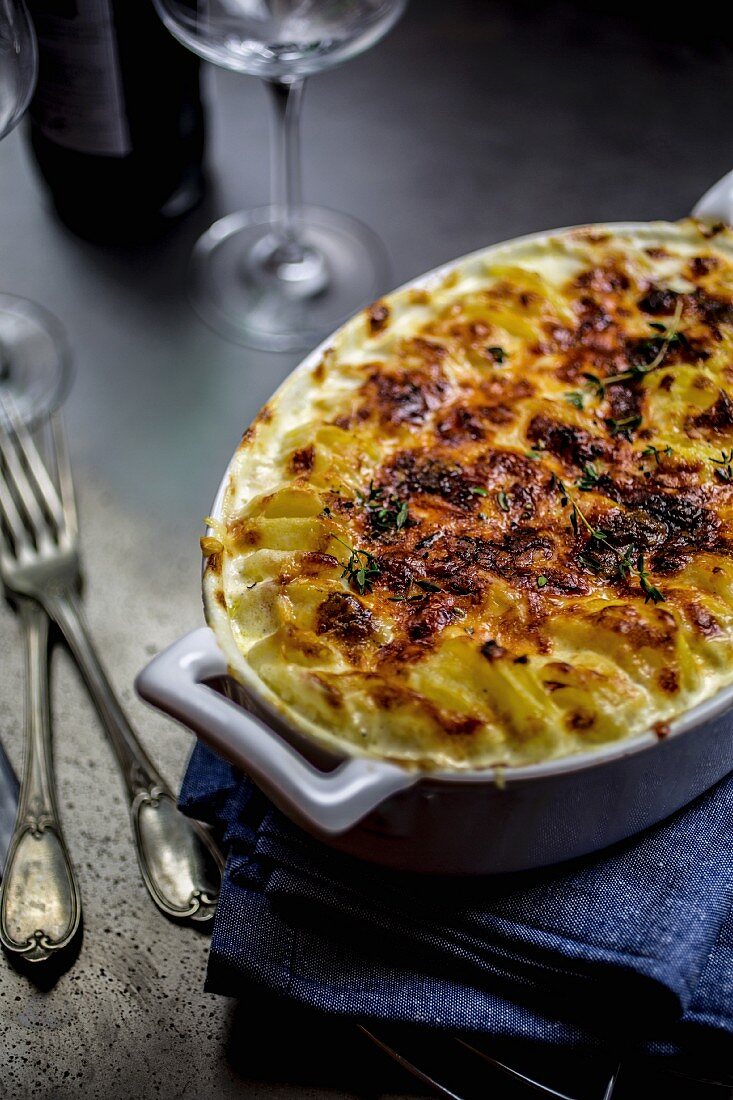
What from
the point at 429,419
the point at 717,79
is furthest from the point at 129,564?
the point at 717,79

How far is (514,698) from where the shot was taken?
1120 mm

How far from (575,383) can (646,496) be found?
19 centimetres

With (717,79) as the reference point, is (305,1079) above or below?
below

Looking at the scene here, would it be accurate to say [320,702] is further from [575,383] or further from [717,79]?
[717,79]

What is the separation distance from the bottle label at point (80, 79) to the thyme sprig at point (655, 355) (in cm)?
91

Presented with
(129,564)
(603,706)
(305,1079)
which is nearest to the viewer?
(603,706)

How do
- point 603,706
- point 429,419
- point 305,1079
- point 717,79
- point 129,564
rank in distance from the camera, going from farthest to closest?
point 717,79 < point 129,564 < point 429,419 < point 305,1079 < point 603,706

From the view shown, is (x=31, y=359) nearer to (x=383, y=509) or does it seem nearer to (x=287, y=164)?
(x=287, y=164)

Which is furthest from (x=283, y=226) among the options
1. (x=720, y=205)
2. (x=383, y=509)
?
(x=383, y=509)

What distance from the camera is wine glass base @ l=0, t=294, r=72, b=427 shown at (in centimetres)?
193

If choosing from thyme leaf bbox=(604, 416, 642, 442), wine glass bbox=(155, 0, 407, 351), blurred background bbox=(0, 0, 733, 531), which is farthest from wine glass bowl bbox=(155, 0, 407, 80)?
thyme leaf bbox=(604, 416, 642, 442)

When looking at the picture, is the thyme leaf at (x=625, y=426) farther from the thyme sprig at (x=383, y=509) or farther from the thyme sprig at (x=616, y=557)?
the thyme sprig at (x=383, y=509)

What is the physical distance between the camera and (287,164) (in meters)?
1.98

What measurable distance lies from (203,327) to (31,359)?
0.94 feet
